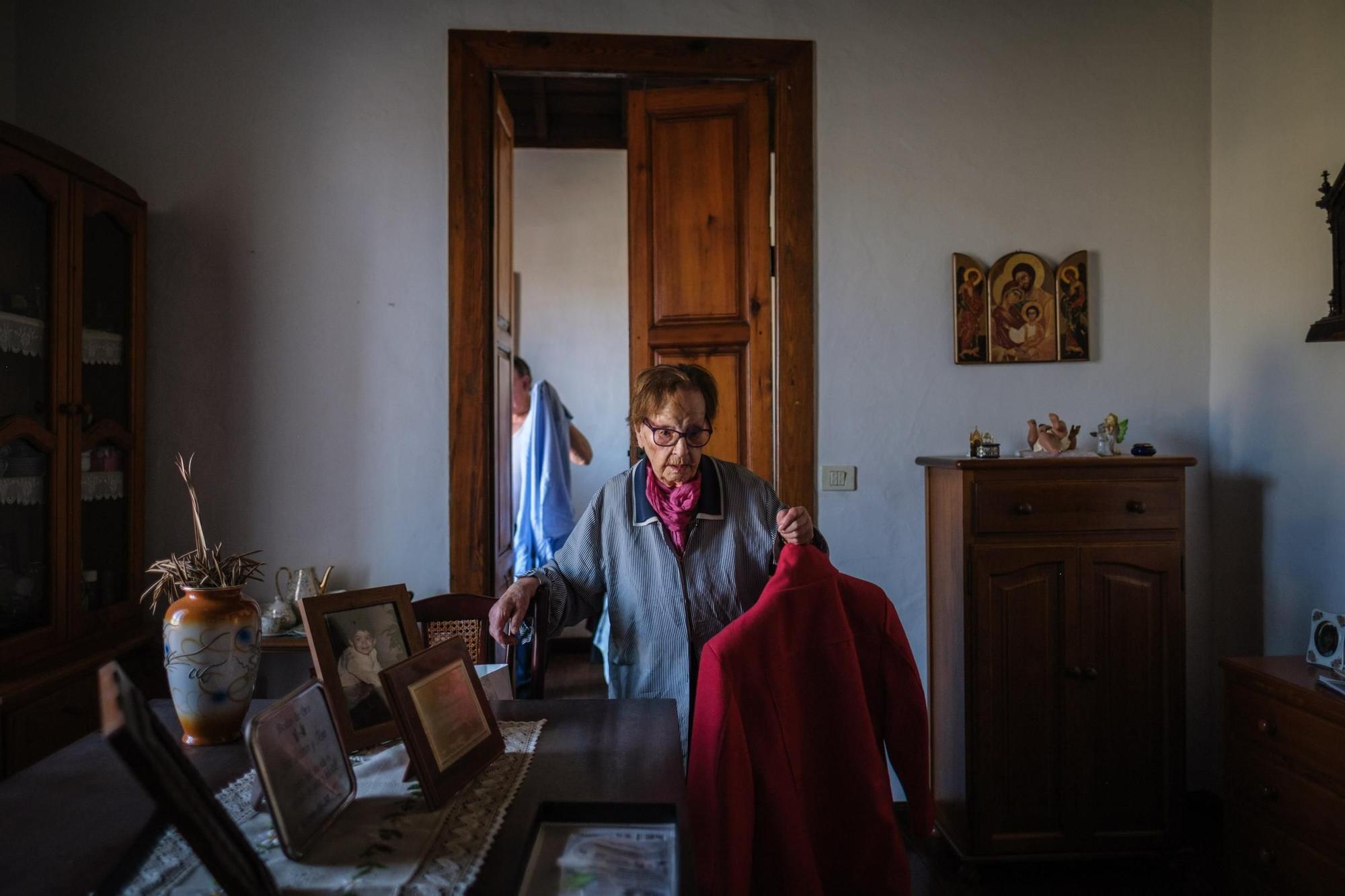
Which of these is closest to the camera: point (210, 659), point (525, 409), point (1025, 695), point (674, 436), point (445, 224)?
point (210, 659)

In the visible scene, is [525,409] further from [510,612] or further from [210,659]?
[210,659]

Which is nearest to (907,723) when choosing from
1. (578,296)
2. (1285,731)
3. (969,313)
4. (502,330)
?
(1285,731)

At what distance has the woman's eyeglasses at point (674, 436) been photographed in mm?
1801

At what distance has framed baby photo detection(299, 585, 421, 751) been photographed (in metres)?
1.07

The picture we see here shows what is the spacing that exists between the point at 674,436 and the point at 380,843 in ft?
3.52

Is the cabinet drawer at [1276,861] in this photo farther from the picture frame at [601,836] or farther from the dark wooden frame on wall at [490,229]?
the picture frame at [601,836]

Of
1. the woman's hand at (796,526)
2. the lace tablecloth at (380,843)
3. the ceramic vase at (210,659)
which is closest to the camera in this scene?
the lace tablecloth at (380,843)

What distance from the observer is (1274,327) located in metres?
2.46

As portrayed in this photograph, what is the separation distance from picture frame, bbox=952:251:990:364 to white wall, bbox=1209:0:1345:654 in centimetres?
81

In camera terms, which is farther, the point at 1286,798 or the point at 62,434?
the point at 62,434

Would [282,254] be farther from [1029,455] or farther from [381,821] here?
[1029,455]

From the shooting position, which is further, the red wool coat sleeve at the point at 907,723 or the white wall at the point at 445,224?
the white wall at the point at 445,224

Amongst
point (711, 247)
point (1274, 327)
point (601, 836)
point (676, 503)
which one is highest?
point (711, 247)

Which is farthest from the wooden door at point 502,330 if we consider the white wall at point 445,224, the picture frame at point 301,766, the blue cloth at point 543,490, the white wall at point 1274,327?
the white wall at point 1274,327
